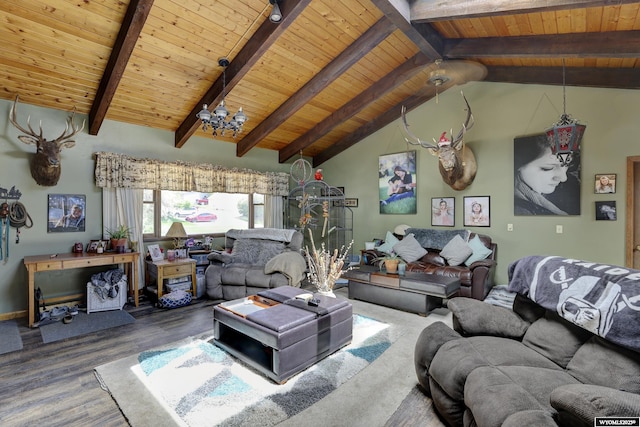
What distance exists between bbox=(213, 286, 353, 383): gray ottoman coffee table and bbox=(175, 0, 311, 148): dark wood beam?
9.53ft

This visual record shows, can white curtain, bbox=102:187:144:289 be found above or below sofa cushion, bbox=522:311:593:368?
above

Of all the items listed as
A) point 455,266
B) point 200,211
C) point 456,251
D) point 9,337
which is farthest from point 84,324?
point 456,251

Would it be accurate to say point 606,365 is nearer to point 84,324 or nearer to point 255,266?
point 255,266

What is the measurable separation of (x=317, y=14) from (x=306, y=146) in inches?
131

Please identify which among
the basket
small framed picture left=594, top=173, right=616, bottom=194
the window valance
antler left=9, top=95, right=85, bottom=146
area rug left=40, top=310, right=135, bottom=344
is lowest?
area rug left=40, top=310, right=135, bottom=344

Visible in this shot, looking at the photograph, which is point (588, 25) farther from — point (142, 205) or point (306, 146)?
point (142, 205)

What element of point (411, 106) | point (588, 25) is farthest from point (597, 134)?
point (411, 106)

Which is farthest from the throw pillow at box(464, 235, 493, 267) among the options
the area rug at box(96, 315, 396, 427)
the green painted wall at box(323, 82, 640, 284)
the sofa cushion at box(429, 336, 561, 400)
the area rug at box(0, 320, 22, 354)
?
the area rug at box(0, 320, 22, 354)

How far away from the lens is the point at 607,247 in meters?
4.26

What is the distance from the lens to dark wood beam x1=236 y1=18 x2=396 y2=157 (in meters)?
3.92

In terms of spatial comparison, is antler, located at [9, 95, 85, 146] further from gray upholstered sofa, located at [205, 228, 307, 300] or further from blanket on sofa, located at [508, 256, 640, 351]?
blanket on sofa, located at [508, 256, 640, 351]

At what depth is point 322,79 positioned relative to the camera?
4.74m

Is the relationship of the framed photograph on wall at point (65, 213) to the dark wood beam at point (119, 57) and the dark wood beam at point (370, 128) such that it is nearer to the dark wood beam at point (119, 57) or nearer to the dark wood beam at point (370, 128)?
the dark wood beam at point (119, 57)

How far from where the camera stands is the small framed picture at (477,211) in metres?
5.36
